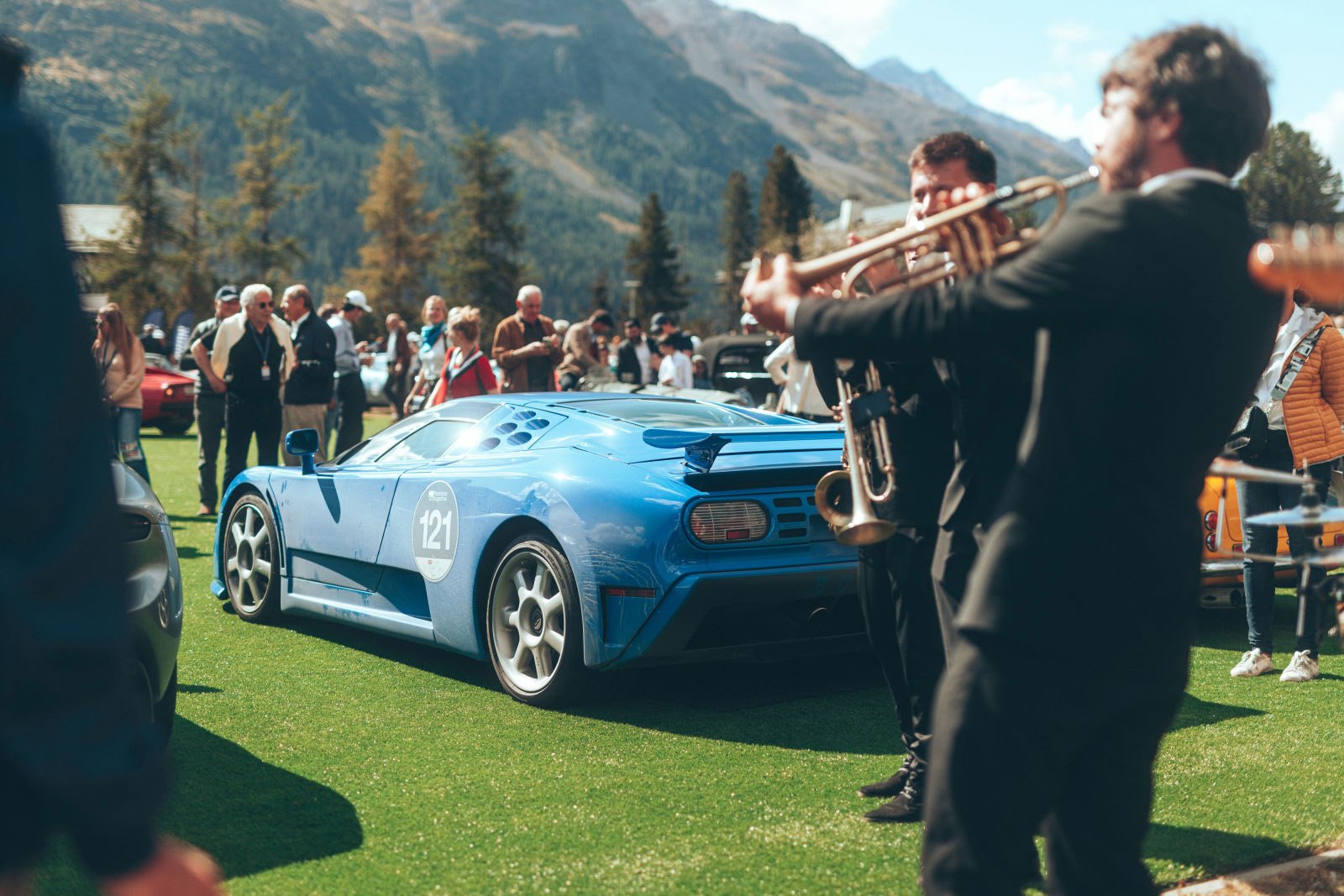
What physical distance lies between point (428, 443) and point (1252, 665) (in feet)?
12.5

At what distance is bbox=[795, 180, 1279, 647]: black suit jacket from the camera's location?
1964mm

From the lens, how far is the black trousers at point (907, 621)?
3764 millimetres

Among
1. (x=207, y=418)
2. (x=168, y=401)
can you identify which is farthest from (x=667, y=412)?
(x=168, y=401)

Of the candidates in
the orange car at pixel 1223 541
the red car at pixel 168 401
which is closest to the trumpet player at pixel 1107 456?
the orange car at pixel 1223 541

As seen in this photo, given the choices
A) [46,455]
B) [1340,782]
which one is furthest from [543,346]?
[46,455]

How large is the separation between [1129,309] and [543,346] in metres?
9.19

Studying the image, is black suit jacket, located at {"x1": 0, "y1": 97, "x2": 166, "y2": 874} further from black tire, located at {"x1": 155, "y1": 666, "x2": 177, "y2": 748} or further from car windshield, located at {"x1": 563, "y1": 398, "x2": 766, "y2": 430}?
car windshield, located at {"x1": 563, "y1": 398, "x2": 766, "y2": 430}

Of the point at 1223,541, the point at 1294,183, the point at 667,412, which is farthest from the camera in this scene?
the point at 1294,183

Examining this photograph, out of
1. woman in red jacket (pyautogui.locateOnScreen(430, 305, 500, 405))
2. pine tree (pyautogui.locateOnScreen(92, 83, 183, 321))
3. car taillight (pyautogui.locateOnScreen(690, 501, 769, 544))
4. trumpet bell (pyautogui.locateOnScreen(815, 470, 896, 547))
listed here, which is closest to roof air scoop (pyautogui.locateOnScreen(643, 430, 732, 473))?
car taillight (pyautogui.locateOnScreen(690, 501, 769, 544))

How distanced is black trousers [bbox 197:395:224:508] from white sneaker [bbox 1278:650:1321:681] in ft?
27.4

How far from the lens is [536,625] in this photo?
5.24 metres

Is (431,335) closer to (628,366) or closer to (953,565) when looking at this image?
(628,366)

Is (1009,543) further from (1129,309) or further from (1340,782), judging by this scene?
(1340,782)

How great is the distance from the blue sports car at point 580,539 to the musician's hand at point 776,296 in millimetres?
2398
